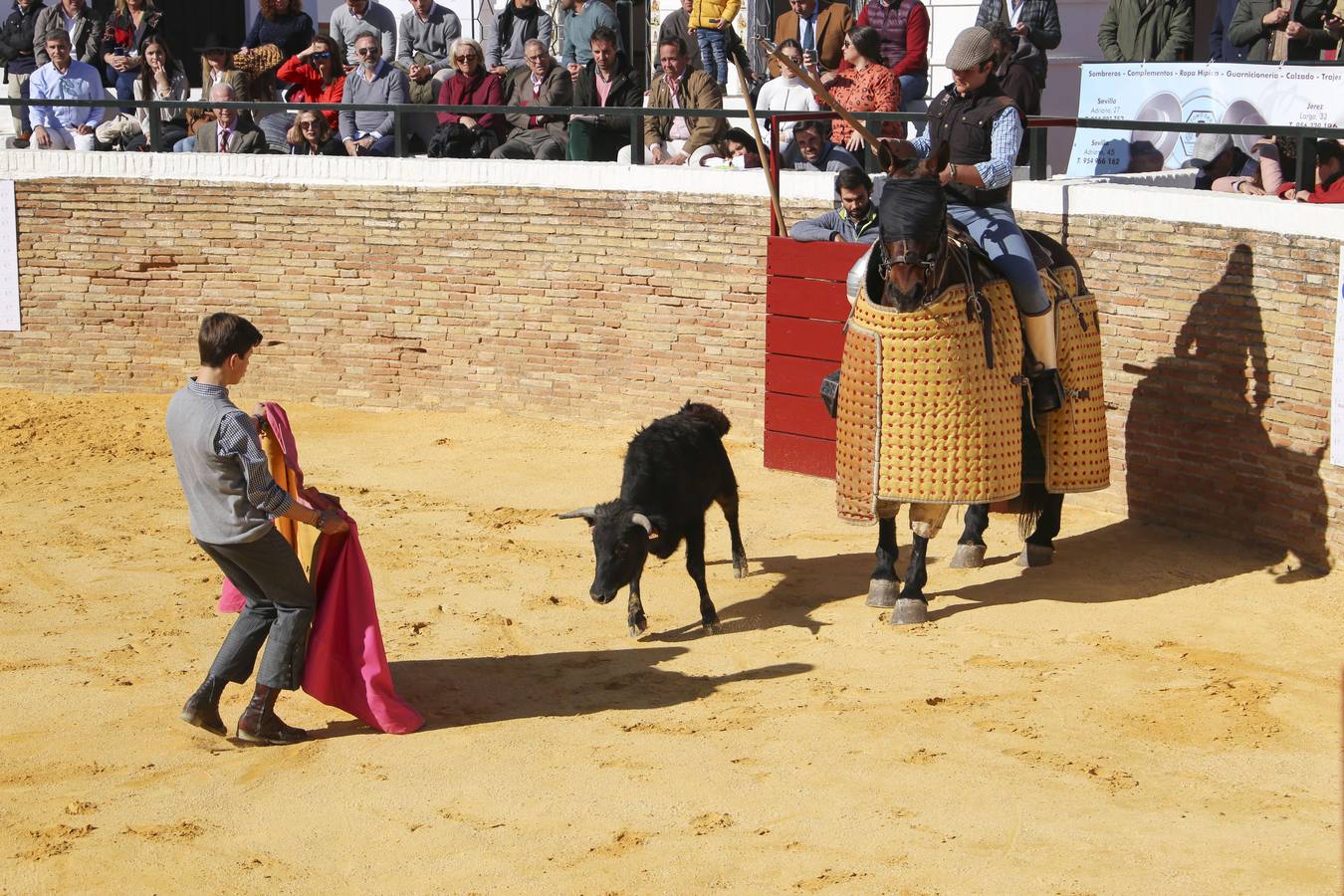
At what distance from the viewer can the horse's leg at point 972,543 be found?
947 centimetres

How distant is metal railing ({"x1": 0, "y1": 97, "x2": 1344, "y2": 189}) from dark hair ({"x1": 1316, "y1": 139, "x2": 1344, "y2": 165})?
36 mm

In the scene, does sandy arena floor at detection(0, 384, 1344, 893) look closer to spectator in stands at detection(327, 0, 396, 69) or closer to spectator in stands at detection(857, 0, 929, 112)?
spectator in stands at detection(857, 0, 929, 112)

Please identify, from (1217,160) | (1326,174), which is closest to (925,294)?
(1326,174)

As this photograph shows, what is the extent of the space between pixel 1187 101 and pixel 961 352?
448 centimetres

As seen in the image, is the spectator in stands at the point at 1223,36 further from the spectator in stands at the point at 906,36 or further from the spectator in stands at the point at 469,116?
the spectator in stands at the point at 469,116

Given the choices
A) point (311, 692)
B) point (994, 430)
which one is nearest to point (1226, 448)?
point (994, 430)

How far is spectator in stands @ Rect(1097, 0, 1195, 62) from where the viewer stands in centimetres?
1248

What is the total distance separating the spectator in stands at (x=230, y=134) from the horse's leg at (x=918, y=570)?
7.90 metres

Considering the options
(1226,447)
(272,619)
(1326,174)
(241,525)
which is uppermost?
(1326,174)

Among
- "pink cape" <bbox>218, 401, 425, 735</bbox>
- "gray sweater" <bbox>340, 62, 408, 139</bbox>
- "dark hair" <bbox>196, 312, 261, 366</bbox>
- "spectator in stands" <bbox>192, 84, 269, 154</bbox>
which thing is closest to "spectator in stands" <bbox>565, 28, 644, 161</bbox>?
"gray sweater" <bbox>340, 62, 408, 139</bbox>

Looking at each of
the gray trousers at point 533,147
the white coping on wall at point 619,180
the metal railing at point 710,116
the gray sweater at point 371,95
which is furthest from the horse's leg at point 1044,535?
the gray sweater at point 371,95

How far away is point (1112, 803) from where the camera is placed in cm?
617

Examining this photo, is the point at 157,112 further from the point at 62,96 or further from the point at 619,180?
the point at 619,180

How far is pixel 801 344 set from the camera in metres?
11.5
